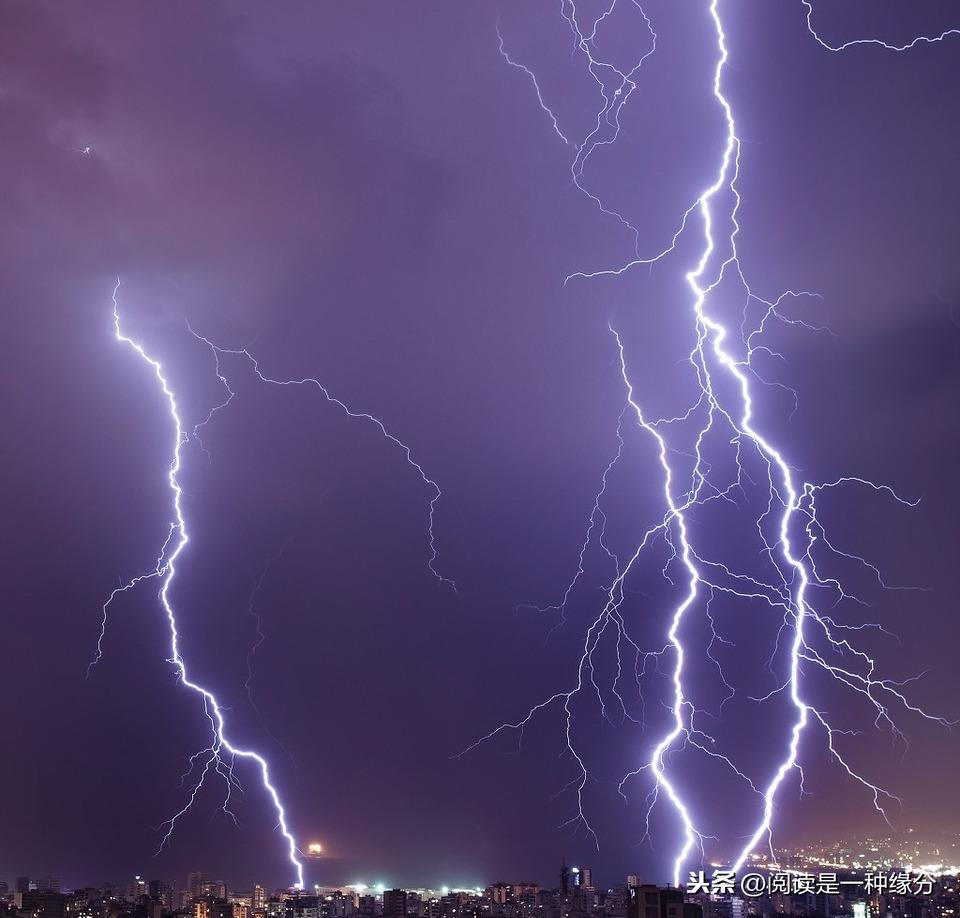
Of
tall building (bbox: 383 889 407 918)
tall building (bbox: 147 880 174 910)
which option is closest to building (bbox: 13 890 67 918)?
tall building (bbox: 147 880 174 910)

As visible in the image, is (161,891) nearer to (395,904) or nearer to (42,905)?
(42,905)

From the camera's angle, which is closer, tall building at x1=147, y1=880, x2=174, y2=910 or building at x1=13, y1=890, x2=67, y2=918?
building at x1=13, y1=890, x2=67, y2=918

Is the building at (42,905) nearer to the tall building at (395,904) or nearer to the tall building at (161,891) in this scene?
the tall building at (161,891)

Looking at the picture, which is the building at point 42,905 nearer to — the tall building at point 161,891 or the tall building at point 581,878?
the tall building at point 161,891

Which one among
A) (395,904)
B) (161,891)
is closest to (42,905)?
(161,891)

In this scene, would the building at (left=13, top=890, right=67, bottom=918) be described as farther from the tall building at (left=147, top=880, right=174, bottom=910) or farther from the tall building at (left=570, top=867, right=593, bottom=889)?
the tall building at (left=570, top=867, right=593, bottom=889)

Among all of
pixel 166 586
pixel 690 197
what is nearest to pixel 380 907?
pixel 166 586

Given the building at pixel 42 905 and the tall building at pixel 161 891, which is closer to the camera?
the building at pixel 42 905

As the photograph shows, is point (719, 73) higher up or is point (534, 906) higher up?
point (719, 73)

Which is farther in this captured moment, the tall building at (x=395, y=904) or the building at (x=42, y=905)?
the tall building at (x=395, y=904)

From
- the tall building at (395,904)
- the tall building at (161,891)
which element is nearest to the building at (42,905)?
the tall building at (161,891)

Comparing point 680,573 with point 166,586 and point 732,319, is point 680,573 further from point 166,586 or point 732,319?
point 166,586
